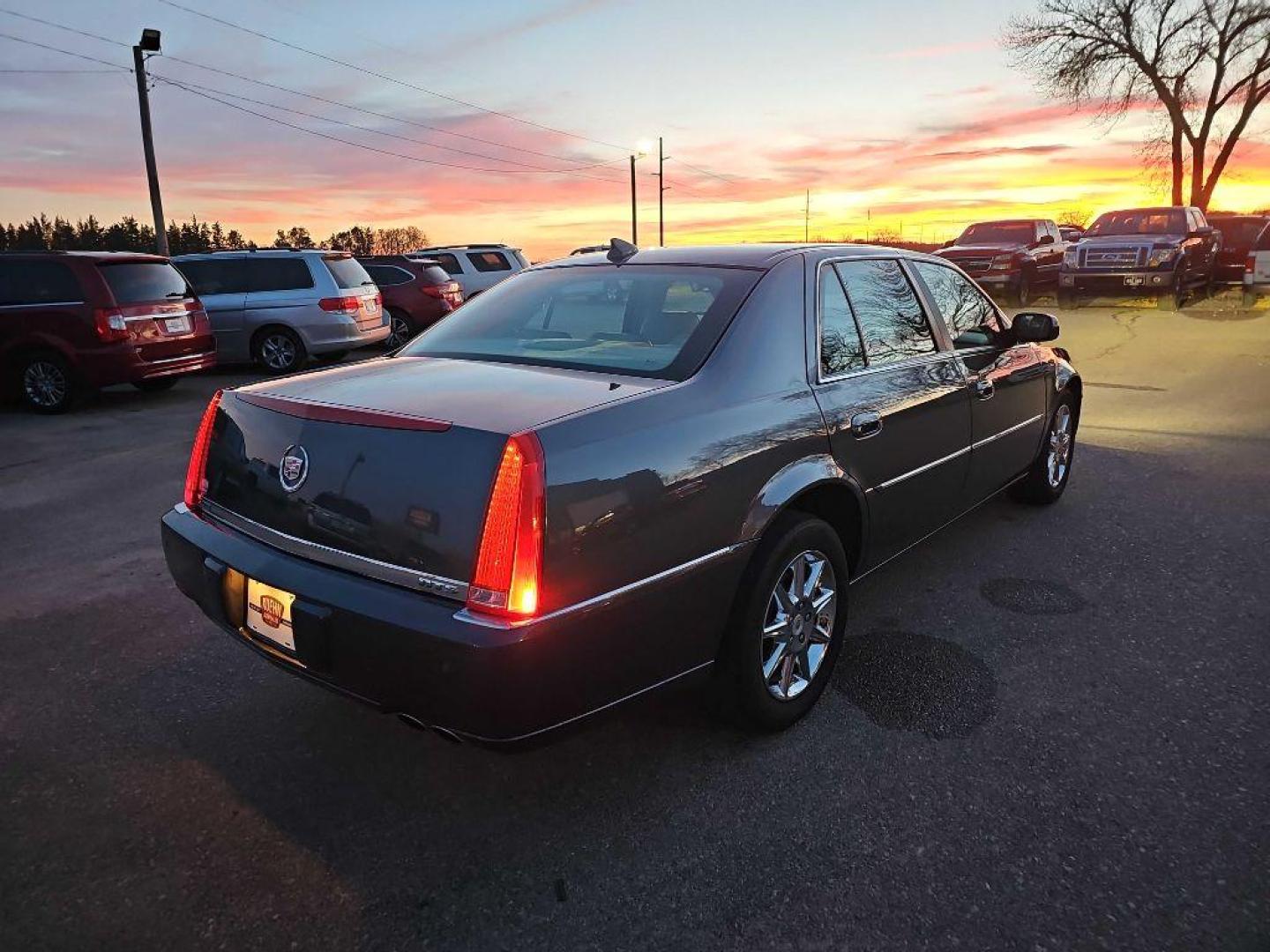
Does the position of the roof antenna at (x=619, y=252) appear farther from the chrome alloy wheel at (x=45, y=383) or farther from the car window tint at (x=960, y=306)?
the chrome alloy wheel at (x=45, y=383)

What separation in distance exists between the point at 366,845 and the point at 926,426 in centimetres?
268

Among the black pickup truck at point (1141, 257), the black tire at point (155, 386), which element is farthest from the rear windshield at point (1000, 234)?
the black tire at point (155, 386)

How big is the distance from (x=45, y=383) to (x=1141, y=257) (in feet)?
62.4

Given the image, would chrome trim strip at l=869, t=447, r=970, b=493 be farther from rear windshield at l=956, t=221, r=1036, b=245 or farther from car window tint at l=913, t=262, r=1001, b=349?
rear windshield at l=956, t=221, r=1036, b=245

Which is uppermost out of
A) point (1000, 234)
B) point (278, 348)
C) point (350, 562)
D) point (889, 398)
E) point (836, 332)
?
point (1000, 234)

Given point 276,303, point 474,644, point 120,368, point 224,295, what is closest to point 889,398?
point 474,644

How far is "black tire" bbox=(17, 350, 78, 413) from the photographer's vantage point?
9.44 meters

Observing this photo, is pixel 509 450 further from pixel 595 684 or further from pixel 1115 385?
pixel 1115 385

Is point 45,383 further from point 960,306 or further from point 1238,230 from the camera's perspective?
point 1238,230

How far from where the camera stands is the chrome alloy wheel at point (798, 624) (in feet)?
9.41

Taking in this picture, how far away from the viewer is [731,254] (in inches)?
133

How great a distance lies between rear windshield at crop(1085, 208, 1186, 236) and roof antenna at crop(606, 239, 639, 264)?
1875 centimetres

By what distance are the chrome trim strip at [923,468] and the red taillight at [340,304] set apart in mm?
10028

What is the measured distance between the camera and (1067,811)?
8.12 ft
